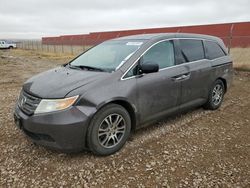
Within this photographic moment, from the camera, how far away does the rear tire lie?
5051mm

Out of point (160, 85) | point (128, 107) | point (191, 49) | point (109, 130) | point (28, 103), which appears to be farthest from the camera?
point (191, 49)

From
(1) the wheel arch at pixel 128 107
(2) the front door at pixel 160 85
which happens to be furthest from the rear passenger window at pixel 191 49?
(1) the wheel arch at pixel 128 107

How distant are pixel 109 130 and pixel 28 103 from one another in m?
1.11

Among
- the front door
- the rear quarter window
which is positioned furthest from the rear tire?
the front door

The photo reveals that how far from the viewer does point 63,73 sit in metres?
3.75

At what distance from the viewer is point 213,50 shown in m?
5.16

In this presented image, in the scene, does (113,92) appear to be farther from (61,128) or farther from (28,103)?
(28,103)

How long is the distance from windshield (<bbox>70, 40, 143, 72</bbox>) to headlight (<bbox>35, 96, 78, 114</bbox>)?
813 millimetres

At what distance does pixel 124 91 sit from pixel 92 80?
0.45 m

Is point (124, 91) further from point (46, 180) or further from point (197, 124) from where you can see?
point (197, 124)

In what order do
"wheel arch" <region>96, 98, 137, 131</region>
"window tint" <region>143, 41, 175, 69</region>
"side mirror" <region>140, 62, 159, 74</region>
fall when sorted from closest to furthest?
1. "wheel arch" <region>96, 98, 137, 131</region>
2. "side mirror" <region>140, 62, 159, 74</region>
3. "window tint" <region>143, 41, 175, 69</region>

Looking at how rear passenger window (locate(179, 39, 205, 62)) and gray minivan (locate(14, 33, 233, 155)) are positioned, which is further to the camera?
rear passenger window (locate(179, 39, 205, 62))

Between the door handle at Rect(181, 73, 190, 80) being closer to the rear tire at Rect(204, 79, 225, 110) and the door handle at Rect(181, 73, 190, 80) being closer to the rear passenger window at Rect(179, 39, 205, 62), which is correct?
the rear passenger window at Rect(179, 39, 205, 62)

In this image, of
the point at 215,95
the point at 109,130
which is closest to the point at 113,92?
the point at 109,130
